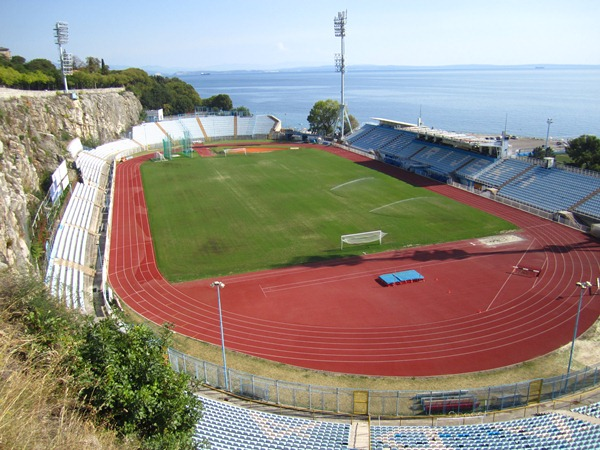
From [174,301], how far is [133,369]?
15756mm

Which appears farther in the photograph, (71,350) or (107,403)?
(71,350)

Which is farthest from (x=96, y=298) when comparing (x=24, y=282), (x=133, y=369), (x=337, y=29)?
(x=337, y=29)

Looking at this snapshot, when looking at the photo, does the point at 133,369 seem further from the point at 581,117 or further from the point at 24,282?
the point at 581,117

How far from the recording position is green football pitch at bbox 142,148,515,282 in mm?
34656

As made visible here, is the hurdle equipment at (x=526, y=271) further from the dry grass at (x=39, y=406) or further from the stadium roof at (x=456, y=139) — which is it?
the dry grass at (x=39, y=406)

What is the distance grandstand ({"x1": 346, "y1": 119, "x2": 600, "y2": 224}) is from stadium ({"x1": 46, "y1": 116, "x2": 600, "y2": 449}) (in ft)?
0.73

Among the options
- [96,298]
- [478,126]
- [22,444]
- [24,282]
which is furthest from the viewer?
[478,126]

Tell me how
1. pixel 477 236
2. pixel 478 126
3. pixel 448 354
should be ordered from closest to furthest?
pixel 448 354 < pixel 477 236 < pixel 478 126

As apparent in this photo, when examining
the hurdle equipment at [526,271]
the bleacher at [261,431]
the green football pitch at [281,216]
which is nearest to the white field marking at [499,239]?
A: the green football pitch at [281,216]

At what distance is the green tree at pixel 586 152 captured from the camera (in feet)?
184

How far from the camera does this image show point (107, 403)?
452 inches

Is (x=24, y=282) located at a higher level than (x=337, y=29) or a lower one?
lower

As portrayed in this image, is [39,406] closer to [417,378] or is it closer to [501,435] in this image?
[501,435]

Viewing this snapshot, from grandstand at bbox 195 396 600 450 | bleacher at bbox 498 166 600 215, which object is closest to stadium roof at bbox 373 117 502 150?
bleacher at bbox 498 166 600 215
